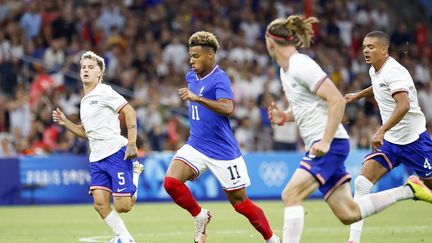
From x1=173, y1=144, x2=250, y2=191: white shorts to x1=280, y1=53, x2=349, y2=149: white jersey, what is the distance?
1.96 metres

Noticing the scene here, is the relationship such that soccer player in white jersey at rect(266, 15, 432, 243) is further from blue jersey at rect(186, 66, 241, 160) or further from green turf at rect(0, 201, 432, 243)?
green turf at rect(0, 201, 432, 243)

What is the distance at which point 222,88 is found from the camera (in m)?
10.9

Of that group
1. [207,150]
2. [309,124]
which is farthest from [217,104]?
[309,124]

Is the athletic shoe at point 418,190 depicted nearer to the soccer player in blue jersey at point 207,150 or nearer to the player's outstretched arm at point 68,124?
the soccer player in blue jersey at point 207,150

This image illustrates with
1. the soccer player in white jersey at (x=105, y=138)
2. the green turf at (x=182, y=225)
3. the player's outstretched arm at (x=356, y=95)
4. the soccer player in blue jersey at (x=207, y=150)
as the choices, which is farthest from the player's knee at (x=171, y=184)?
the player's outstretched arm at (x=356, y=95)

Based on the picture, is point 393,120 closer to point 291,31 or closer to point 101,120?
point 291,31

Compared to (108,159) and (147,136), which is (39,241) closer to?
(108,159)

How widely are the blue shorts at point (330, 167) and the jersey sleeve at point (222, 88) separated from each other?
1944 millimetres

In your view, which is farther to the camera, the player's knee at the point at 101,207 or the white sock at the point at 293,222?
the player's knee at the point at 101,207

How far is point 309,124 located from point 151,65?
50.2ft

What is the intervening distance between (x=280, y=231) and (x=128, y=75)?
10369mm

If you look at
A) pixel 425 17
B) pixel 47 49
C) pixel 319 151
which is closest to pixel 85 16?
pixel 47 49

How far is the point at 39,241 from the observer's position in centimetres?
1266

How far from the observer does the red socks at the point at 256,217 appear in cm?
1070
